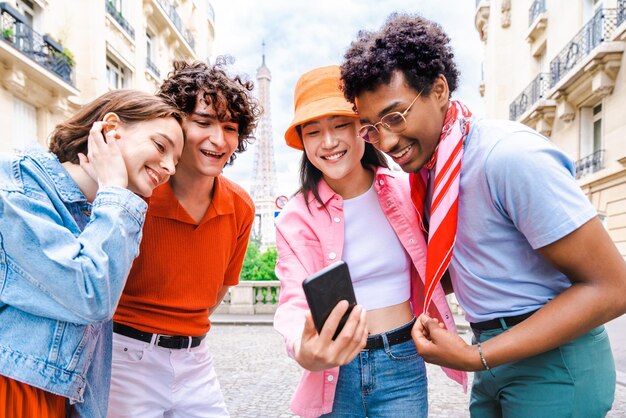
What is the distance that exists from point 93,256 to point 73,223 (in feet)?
0.76

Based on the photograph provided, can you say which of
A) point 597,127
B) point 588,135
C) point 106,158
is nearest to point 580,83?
point 597,127

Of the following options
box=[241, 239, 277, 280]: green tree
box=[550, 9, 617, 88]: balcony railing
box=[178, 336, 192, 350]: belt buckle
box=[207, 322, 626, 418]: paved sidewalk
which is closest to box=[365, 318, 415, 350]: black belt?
box=[178, 336, 192, 350]: belt buckle

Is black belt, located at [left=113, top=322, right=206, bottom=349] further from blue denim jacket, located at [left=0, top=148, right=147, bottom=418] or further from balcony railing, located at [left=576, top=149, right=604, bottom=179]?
balcony railing, located at [left=576, top=149, right=604, bottom=179]

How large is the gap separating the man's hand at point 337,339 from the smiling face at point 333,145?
33.9 inches

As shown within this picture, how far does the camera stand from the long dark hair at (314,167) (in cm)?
238

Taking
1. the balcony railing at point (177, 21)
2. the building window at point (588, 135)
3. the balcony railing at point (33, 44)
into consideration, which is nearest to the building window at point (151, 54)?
the balcony railing at point (177, 21)

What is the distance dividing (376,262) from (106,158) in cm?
120

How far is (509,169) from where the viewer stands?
5.21ft

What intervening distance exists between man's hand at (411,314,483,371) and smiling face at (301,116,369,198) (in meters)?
0.80

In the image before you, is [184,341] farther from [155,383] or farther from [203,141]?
[203,141]

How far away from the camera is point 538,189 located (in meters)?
1.54

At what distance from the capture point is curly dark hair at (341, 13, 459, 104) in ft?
6.21

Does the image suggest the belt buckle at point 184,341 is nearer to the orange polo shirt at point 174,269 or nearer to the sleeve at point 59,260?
the orange polo shirt at point 174,269

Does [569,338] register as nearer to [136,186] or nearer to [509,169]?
[509,169]
